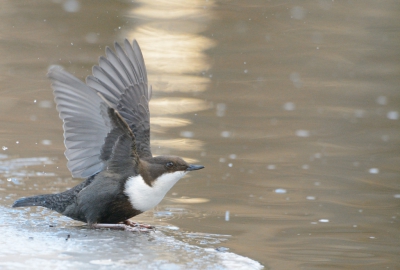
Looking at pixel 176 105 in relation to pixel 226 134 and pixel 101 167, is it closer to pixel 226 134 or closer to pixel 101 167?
pixel 226 134

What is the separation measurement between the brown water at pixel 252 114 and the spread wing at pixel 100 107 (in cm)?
54

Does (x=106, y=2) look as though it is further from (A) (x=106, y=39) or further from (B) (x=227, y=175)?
(B) (x=227, y=175)

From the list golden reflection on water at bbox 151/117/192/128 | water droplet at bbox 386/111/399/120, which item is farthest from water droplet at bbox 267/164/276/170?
water droplet at bbox 386/111/399/120

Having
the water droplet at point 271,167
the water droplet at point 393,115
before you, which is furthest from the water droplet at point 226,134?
the water droplet at point 393,115

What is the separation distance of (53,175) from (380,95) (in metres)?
4.68

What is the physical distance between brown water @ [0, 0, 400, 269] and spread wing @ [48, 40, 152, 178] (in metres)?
0.54

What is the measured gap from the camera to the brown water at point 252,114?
470 cm

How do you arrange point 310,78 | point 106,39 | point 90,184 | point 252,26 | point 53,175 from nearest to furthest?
point 90,184, point 53,175, point 310,78, point 106,39, point 252,26

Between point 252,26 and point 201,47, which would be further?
point 252,26

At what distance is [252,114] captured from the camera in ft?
25.6

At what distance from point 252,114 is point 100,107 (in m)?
3.82

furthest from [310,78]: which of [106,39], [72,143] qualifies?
[72,143]

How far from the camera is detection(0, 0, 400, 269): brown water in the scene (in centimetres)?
470

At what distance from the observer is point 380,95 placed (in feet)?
28.2
